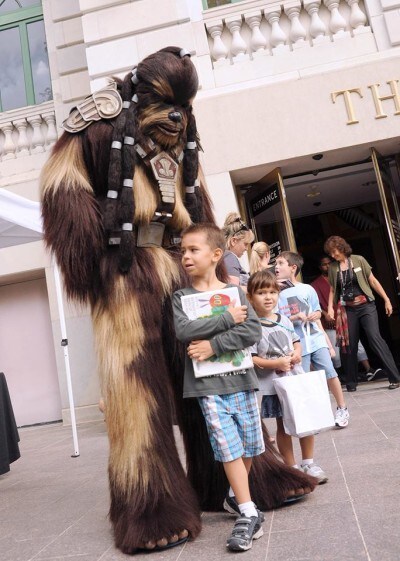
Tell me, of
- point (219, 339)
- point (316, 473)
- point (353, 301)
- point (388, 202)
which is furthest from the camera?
point (388, 202)

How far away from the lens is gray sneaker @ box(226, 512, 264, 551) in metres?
2.28

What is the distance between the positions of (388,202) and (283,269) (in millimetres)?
3365

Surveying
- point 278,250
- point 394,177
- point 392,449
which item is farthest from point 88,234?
point 394,177

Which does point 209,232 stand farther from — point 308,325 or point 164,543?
point 308,325

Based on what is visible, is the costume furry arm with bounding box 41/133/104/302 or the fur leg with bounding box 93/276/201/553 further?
the costume furry arm with bounding box 41/133/104/302

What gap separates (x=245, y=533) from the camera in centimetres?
232

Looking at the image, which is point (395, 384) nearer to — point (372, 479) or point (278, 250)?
point (278, 250)

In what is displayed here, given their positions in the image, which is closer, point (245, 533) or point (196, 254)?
point (245, 533)

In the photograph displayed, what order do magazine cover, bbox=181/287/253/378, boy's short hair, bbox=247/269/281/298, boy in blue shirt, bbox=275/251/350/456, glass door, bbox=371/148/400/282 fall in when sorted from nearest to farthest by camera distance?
magazine cover, bbox=181/287/253/378
boy's short hair, bbox=247/269/281/298
boy in blue shirt, bbox=275/251/350/456
glass door, bbox=371/148/400/282

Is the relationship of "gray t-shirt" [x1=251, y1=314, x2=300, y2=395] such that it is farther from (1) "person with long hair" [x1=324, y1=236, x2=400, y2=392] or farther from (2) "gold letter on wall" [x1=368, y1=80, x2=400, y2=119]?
(2) "gold letter on wall" [x1=368, y1=80, x2=400, y2=119]

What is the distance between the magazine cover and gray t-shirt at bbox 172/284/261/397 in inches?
1.3

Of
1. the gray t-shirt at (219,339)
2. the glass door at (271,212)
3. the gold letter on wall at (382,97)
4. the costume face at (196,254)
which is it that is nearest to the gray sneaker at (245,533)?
the gray t-shirt at (219,339)

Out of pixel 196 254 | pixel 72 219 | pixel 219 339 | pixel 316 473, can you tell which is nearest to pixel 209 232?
pixel 196 254

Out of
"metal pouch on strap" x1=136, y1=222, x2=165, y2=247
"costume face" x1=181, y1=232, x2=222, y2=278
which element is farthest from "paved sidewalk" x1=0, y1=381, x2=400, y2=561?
"metal pouch on strap" x1=136, y1=222, x2=165, y2=247
